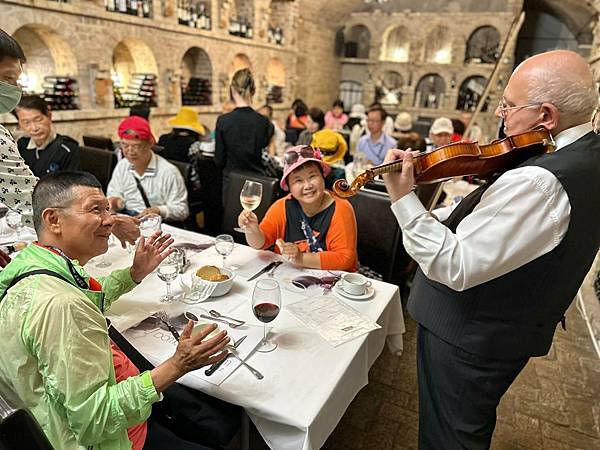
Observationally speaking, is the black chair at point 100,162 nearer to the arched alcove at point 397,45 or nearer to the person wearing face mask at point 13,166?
the person wearing face mask at point 13,166

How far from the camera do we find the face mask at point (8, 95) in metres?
1.71

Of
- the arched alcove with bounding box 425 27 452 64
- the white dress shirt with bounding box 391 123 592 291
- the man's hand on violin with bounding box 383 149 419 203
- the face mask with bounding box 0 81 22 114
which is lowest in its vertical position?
the white dress shirt with bounding box 391 123 592 291

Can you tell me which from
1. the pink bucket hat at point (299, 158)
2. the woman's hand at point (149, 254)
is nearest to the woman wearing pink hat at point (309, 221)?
the pink bucket hat at point (299, 158)

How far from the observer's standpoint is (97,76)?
5.29 meters

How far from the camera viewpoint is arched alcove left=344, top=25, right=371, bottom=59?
12188 mm

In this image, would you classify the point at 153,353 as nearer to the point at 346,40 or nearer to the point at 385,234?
the point at 385,234

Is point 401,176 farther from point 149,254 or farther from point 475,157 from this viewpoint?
point 149,254

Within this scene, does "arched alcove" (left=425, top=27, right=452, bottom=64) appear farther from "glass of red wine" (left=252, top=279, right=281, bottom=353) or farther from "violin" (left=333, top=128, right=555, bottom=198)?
"glass of red wine" (left=252, top=279, right=281, bottom=353)

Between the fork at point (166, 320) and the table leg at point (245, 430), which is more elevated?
the fork at point (166, 320)

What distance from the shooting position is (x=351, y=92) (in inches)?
501

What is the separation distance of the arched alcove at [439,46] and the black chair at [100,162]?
34.3ft

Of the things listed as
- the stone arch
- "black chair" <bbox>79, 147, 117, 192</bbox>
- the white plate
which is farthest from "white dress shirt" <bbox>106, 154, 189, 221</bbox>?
the stone arch

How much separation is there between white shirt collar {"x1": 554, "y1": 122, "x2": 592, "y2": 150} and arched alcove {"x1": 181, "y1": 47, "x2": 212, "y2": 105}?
6.99 metres

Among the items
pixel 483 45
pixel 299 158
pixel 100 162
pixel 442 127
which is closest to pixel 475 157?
pixel 299 158
